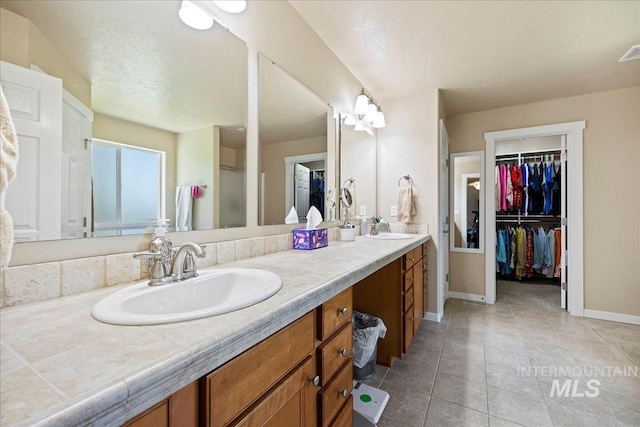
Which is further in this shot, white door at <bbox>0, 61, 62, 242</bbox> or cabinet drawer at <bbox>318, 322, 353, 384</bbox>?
cabinet drawer at <bbox>318, 322, 353, 384</bbox>

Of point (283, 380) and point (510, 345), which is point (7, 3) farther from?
point (510, 345)

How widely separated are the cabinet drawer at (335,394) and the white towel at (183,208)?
2.64 ft

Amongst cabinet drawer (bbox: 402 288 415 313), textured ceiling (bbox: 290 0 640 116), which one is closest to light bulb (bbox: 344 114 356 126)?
textured ceiling (bbox: 290 0 640 116)

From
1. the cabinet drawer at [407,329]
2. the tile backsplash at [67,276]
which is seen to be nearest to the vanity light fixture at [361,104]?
the cabinet drawer at [407,329]

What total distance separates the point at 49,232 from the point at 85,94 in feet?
1.40

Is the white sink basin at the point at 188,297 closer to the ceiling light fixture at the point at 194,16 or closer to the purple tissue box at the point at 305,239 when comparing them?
the purple tissue box at the point at 305,239

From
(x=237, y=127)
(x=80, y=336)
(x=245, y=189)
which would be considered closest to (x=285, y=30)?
(x=237, y=127)

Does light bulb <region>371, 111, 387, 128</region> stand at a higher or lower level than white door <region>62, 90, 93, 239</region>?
higher

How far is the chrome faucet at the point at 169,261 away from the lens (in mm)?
876

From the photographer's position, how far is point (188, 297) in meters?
0.91

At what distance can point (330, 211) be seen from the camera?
2.28 metres

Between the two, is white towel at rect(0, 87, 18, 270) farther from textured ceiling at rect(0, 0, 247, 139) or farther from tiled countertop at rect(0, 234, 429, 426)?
textured ceiling at rect(0, 0, 247, 139)

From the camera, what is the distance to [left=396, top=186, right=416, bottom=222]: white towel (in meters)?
2.83

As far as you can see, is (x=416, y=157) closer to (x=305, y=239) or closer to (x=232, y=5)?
(x=305, y=239)
